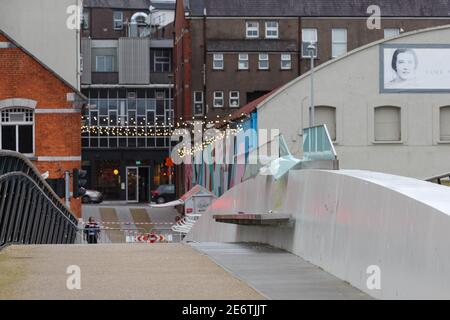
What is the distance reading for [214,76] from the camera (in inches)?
2712

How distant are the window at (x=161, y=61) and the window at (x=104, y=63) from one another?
363 centimetres

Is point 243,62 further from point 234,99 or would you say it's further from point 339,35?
point 339,35

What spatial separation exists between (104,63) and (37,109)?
50178 millimetres

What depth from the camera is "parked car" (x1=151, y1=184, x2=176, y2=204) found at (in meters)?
81.4

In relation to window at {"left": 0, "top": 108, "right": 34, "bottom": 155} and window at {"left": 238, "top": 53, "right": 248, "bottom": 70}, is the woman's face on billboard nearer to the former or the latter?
window at {"left": 0, "top": 108, "right": 34, "bottom": 155}

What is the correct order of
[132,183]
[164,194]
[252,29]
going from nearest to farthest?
[252,29] < [164,194] < [132,183]

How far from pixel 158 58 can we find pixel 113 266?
255ft

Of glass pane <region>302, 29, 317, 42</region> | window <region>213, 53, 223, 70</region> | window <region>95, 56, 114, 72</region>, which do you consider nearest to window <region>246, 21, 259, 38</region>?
window <region>213, 53, 223, 70</region>

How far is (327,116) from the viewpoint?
4781cm

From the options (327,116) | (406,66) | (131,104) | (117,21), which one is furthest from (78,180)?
(117,21)

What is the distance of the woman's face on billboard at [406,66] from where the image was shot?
4744cm

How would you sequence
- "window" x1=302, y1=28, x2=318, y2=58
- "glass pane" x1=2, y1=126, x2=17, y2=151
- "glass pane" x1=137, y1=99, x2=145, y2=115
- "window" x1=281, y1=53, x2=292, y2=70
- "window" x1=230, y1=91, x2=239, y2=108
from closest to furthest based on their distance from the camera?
"glass pane" x1=2, y1=126, x2=17, y2=151 → "window" x1=302, y1=28, x2=318, y2=58 → "window" x1=230, y1=91, x2=239, y2=108 → "window" x1=281, y1=53, x2=292, y2=70 → "glass pane" x1=137, y1=99, x2=145, y2=115

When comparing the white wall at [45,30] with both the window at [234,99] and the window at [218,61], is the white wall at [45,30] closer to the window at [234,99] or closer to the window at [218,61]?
the window at [234,99]

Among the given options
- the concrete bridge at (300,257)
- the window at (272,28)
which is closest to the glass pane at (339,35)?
the window at (272,28)
